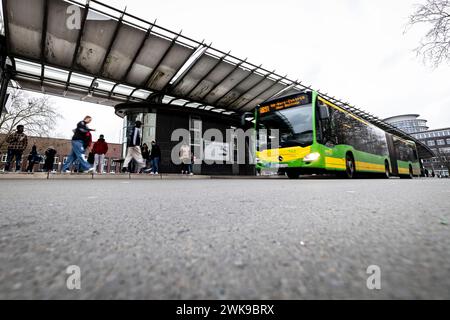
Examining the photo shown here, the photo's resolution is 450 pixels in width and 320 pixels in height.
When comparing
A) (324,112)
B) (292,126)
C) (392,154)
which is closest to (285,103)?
(292,126)

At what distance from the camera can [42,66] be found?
9414mm

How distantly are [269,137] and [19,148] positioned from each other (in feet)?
29.5

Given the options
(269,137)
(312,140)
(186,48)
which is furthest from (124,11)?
(312,140)

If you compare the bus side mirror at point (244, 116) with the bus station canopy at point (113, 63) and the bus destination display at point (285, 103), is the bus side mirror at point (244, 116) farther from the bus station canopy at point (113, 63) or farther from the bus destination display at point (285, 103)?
the bus station canopy at point (113, 63)

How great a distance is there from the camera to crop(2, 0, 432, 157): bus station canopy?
24.9ft

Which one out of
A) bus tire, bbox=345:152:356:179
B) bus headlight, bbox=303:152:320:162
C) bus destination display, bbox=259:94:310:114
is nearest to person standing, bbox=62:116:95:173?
bus destination display, bbox=259:94:310:114

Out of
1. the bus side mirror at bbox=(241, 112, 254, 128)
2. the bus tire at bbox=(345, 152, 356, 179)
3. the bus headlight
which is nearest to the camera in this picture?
the bus headlight

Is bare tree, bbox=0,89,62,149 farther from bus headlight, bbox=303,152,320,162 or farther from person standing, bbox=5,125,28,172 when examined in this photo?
bus headlight, bbox=303,152,320,162

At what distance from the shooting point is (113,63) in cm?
984

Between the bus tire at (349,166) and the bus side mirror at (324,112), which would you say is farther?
the bus tire at (349,166)

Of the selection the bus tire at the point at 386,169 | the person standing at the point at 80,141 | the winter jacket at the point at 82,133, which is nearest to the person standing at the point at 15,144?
the person standing at the point at 80,141

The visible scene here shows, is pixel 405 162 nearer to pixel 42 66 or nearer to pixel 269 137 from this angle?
pixel 269 137

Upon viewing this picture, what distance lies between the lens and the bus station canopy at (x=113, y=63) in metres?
7.58

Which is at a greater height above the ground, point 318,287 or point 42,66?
point 42,66
